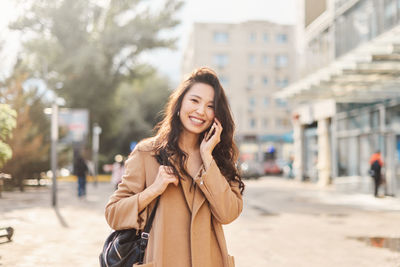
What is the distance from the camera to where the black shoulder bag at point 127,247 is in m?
2.43

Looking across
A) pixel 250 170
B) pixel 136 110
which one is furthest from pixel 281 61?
pixel 250 170

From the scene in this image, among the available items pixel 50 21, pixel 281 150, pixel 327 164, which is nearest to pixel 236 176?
pixel 327 164

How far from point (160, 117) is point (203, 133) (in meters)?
31.3

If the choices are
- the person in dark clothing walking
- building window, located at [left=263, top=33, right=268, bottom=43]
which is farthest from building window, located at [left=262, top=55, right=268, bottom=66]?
the person in dark clothing walking

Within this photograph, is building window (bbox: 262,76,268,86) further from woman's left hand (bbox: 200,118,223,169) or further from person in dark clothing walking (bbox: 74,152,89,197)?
woman's left hand (bbox: 200,118,223,169)

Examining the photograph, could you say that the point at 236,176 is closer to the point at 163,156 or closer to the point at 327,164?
the point at 163,156

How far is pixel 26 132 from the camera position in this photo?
1770 centimetres

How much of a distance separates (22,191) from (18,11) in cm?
1614

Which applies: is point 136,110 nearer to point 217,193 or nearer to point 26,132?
point 26,132

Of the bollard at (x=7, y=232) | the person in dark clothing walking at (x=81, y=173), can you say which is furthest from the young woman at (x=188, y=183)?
the person in dark clothing walking at (x=81, y=173)

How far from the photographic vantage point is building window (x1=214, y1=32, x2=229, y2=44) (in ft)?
210

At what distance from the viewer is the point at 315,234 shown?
9555 mm

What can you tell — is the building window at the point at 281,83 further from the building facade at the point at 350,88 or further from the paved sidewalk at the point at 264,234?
the paved sidewalk at the point at 264,234

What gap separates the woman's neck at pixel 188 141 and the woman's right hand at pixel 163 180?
223mm
